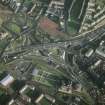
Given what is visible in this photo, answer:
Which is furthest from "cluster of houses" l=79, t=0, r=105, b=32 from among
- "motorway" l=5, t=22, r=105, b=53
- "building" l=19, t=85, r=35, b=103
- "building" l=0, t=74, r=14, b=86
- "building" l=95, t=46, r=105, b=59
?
"building" l=0, t=74, r=14, b=86

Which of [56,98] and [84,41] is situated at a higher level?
[84,41]

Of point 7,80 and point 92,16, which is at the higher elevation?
point 92,16

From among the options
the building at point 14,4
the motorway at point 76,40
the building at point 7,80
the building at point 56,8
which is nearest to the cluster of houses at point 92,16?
the motorway at point 76,40

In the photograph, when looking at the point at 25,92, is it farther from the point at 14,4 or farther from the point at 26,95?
the point at 14,4

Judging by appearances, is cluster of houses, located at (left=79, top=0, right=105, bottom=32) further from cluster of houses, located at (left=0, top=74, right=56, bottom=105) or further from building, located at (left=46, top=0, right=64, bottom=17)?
cluster of houses, located at (left=0, top=74, right=56, bottom=105)

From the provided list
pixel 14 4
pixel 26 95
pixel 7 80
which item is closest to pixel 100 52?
pixel 26 95

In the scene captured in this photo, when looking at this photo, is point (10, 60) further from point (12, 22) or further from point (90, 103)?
point (90, 103)

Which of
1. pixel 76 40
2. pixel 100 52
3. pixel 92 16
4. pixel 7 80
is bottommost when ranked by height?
pixel 7 80

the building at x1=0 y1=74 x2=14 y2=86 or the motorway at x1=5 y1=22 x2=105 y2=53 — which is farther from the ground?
the motorway at x1=5 y1=22 x2=105 y2=53

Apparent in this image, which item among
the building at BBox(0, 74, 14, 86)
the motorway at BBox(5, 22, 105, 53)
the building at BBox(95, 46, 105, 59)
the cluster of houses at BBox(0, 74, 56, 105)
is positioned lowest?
the cluster of houses at BBox(0, 74, 56, 105)

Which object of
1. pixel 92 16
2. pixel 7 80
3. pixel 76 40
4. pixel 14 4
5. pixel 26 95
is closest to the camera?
pixel 26 95

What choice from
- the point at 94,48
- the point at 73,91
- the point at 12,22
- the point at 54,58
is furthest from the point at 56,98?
the point at 12,22
